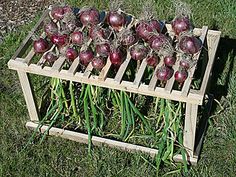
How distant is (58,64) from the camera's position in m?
2.99

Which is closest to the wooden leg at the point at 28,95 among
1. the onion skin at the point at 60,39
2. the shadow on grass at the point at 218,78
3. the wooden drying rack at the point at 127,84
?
the wooden drying rack at the point at 127,84

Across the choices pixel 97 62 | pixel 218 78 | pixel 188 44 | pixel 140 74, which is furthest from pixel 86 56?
pixel 218 78

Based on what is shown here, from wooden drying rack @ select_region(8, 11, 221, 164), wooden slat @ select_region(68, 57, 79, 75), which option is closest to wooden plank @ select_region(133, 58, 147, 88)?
wooden drying rack @ select_region(8, 11, 221, 164)

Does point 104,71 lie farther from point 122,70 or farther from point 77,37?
point 77,37

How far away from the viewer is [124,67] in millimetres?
2961

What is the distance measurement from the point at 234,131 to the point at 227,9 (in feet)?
3.83

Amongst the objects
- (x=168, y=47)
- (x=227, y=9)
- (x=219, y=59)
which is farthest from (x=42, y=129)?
(x=227, y=9)

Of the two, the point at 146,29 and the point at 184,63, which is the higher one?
the point at 146,29

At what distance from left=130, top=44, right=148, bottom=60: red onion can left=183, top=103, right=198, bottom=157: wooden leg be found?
0.35 metres

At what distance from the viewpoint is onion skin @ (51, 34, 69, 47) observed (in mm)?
3025

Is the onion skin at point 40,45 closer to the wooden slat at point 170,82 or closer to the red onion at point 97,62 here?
the red onion at point 97,62

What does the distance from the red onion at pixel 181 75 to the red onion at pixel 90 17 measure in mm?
513

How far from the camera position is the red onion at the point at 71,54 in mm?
3002

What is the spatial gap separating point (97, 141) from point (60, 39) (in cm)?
63
